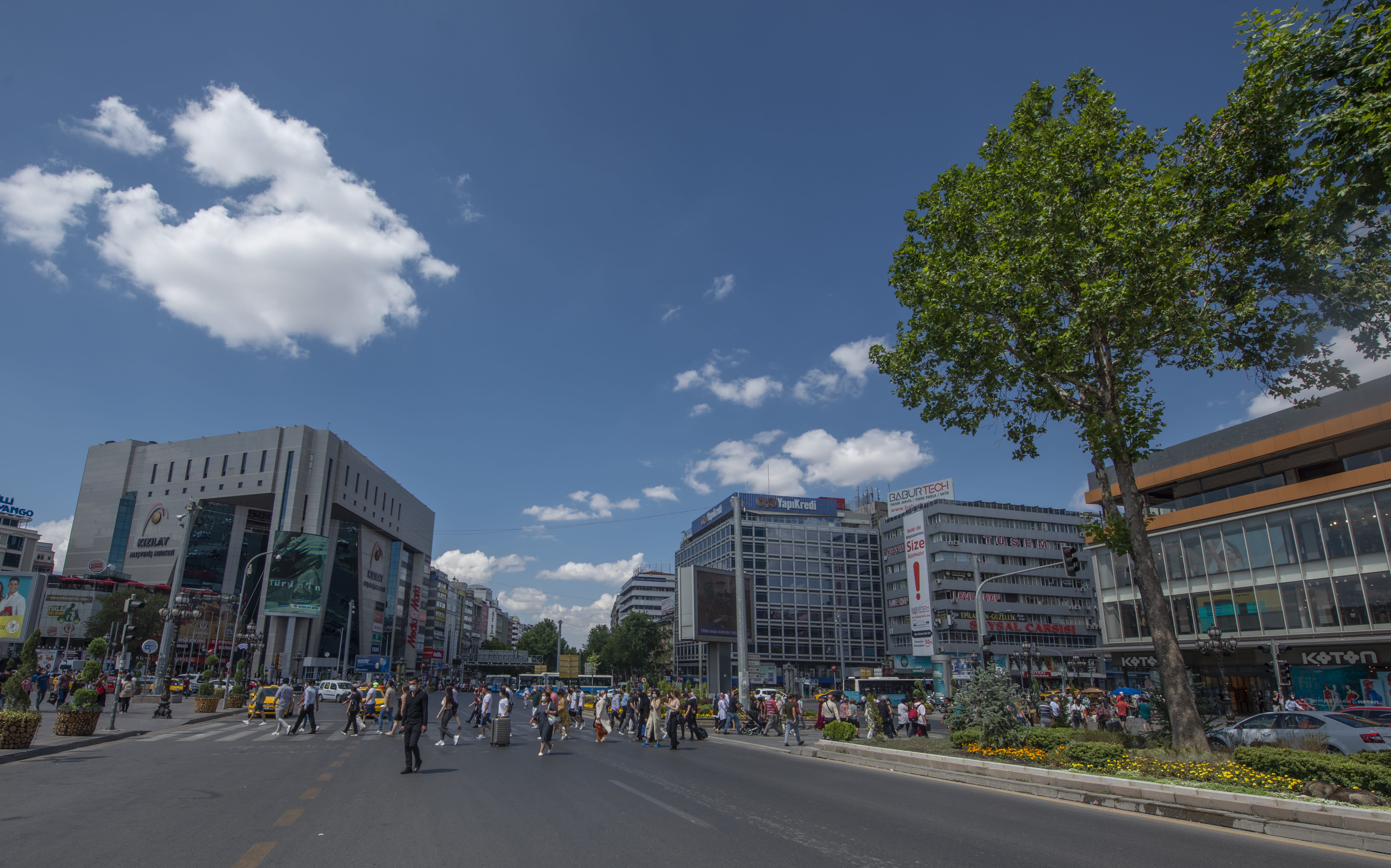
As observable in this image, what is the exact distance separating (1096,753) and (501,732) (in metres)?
14.8

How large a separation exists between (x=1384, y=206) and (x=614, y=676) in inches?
3740

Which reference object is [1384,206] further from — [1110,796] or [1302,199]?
[1110,796]

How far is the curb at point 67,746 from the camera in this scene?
14289 mm

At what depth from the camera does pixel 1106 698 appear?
113 feet

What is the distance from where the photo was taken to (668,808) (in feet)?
32.8

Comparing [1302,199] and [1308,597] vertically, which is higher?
[1302,199]

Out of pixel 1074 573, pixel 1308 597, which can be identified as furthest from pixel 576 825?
pixel 1308 597

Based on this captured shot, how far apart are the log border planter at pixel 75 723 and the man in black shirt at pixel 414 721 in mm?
12036

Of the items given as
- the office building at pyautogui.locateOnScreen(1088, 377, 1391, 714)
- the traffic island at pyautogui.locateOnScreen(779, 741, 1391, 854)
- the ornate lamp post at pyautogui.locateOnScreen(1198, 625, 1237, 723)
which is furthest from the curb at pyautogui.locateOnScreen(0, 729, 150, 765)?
the office building at pyautogui.locateOnScreen(1088, 377, 1391, 714)

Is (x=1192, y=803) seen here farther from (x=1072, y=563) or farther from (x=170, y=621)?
(x=170, y=621)

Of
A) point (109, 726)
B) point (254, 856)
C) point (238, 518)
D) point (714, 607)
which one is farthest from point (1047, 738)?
point (238, 518)

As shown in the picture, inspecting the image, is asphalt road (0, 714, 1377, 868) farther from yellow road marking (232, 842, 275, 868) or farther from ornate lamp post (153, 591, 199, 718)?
ornate lamp post (153, 591, 199, 718)

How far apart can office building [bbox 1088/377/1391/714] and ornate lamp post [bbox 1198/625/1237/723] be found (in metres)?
Answer: 0.54

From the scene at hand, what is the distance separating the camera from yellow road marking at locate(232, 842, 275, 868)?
638 cm
